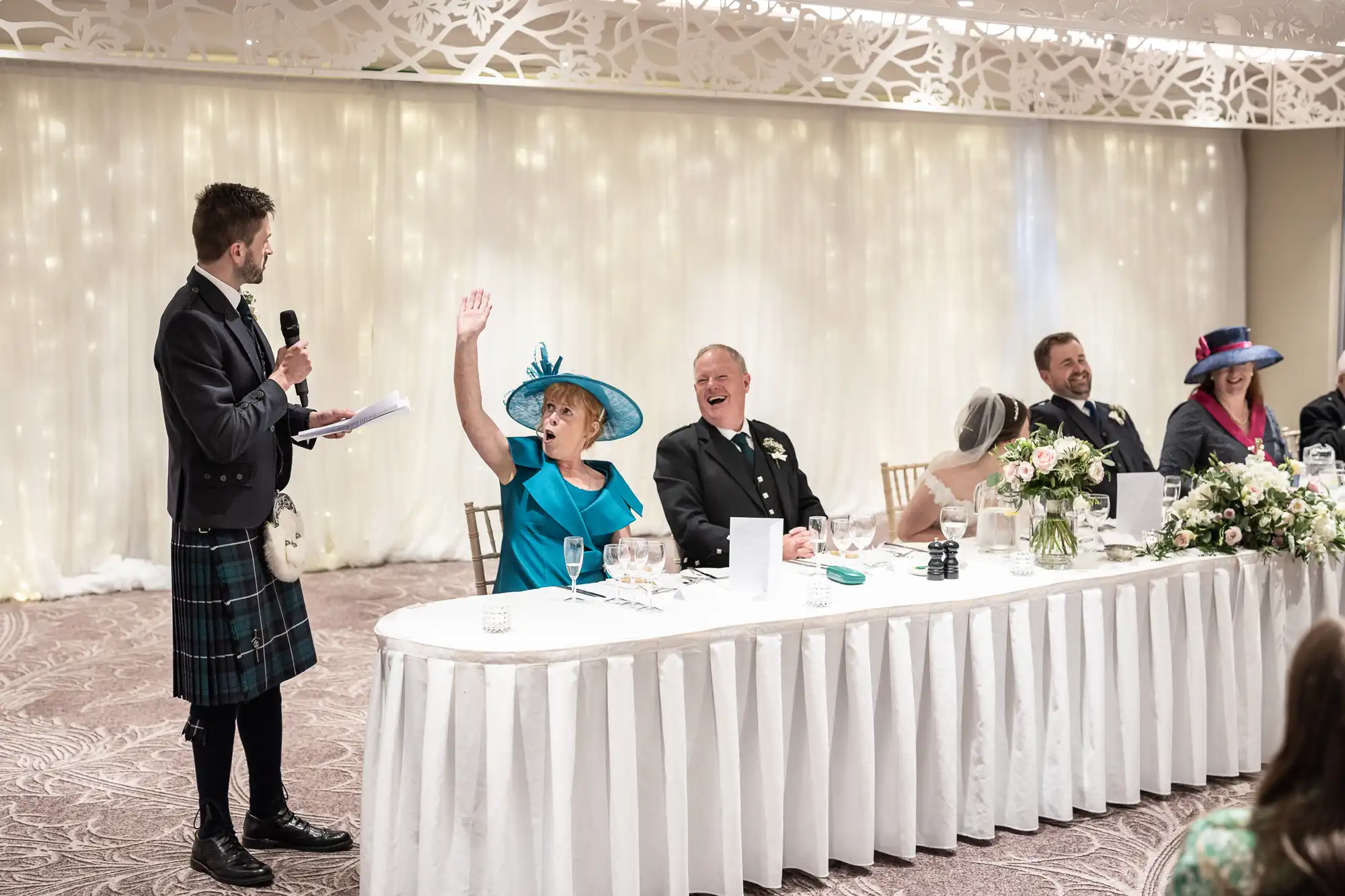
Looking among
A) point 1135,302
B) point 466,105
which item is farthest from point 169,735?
point 1135,302

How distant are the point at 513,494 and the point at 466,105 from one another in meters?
4.66

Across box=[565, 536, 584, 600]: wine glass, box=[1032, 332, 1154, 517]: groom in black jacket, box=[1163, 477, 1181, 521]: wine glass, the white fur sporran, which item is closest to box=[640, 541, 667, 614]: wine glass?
box=[565, 536, 584, 600]: wine glass

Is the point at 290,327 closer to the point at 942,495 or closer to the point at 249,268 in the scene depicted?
the point at 249,268

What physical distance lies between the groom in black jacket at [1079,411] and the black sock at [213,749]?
332 cm

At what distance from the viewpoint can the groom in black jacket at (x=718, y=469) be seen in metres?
3.88

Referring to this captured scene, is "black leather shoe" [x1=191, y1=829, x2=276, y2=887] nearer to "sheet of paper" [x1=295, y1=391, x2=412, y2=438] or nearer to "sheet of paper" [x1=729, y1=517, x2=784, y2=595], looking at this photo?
Answer: "sheet of paper" [x1=295, y1=391, x2=412, y2=438]

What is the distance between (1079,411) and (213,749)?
11.6 ft

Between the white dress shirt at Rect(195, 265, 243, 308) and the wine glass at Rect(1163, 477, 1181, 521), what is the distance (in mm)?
2795

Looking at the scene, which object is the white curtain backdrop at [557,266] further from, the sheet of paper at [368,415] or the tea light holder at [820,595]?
the tea light holder at [820,595]

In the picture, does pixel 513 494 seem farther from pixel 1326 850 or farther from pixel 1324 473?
pixel 1324 473

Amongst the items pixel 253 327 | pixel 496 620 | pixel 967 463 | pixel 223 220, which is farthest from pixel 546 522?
pixel 967 463

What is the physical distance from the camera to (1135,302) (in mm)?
9016

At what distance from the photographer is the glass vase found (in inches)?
136

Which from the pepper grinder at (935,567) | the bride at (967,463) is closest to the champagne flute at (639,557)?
the pepper grinder at (935,567)
